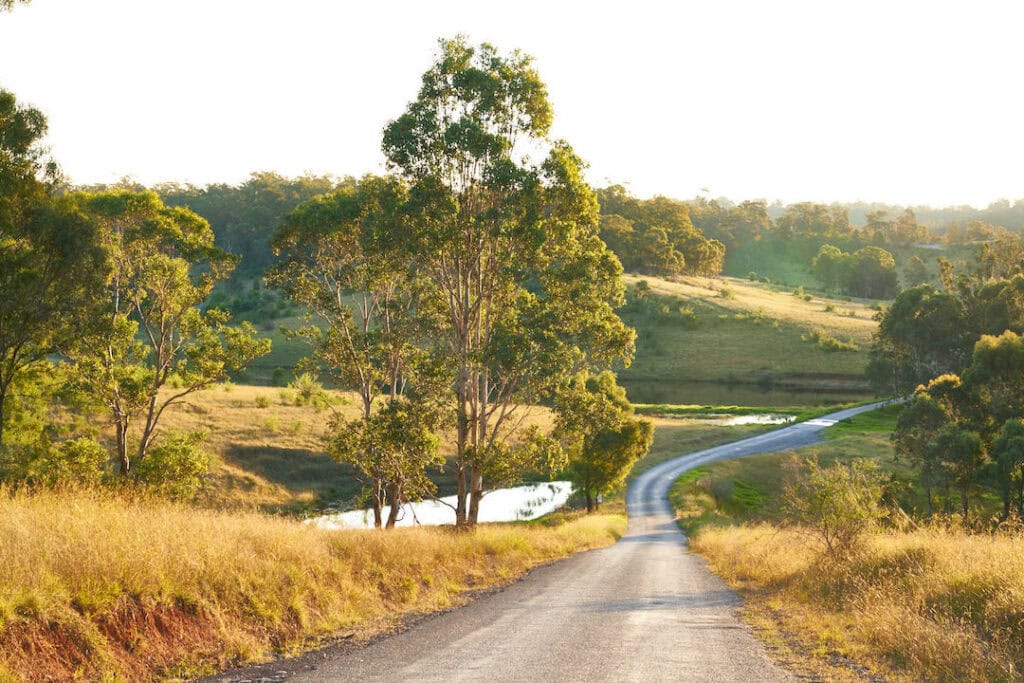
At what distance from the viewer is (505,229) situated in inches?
1106

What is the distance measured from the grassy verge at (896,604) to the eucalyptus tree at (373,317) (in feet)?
40.1

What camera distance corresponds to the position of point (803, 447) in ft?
254

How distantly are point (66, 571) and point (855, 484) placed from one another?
19.5 m

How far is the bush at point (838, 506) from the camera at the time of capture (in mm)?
21000

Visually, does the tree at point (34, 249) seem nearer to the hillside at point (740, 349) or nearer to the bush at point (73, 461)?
the bush at point (73, 461)

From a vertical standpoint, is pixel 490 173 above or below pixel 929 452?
above

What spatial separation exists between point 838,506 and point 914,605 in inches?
298

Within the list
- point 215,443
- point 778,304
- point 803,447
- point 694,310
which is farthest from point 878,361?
point 215,443

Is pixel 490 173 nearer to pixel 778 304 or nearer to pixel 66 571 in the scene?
pixel 66 571

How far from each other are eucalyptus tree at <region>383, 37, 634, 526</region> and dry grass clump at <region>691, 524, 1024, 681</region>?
10.4m

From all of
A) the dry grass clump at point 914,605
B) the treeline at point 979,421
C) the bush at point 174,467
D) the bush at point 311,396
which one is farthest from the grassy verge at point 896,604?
the bush at point 311,396

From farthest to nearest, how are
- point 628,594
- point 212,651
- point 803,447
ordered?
point 803,447
point 628,594
point 212,651

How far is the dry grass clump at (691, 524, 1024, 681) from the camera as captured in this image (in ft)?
37.6

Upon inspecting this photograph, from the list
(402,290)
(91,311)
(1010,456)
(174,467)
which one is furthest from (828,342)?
(91,311)
